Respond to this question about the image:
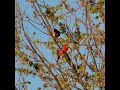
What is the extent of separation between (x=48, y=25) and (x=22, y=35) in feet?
0.82

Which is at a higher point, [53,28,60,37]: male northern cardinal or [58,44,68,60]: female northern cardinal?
[53,28,60,37]: male northern cardinal

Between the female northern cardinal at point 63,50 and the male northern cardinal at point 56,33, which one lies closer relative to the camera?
the female northern cardinal at point 63,50

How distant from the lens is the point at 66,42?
2217 millimetres

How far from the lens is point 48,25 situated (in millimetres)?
2256

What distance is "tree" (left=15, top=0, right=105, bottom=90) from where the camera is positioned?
215cm

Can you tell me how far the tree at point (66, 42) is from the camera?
2.15m

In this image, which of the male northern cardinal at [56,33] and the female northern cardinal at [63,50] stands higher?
the male northern cardinal at [56,33]

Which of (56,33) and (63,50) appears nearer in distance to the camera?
(63,50)

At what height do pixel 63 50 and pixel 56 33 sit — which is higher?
pixel 56 33

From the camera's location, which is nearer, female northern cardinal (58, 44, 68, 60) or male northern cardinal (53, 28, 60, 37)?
female northern cardinal (58, 44, 68, 60)
